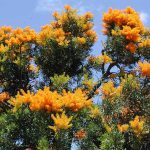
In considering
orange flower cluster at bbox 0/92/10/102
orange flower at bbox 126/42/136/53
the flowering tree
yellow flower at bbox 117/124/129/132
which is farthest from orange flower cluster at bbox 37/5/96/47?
yellow flower at bbox 117/124/129/132

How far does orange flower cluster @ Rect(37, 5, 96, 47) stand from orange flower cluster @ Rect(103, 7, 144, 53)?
0.88 m

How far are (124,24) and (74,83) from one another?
3.16 meters

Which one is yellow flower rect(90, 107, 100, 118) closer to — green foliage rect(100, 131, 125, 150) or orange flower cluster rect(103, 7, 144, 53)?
green foliage rect(100, 131, 125, 150)

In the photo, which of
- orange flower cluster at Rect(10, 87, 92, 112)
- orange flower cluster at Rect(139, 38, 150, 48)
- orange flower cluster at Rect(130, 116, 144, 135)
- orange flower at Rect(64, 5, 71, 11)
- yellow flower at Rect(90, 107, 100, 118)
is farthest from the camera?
orange flower at Rect(64, 5, 71, 11)

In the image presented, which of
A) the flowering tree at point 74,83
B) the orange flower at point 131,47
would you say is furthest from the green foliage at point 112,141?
the orange flower at point 131,47

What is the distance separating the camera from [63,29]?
2303 cm

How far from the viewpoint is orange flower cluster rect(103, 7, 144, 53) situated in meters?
21.6

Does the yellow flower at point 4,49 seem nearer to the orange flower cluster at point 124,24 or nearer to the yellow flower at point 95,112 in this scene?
the orange flower cluster at point 124,24

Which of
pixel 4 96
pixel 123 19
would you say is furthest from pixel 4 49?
pixel 123 19

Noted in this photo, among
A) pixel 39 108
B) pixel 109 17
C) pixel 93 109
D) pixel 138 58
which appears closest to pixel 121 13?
pixel 109 17

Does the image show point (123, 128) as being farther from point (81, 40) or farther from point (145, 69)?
point (81, 40)

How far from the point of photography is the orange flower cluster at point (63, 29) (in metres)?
22.0

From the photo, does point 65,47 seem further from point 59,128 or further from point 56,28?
point 59,128

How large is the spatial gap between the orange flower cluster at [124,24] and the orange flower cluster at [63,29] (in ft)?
2.87
